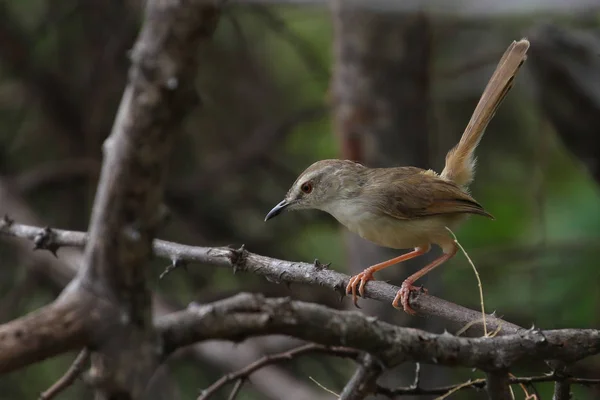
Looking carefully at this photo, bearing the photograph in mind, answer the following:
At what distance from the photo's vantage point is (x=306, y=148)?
27.9 feet

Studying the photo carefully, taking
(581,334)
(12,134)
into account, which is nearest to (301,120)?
(12,134)

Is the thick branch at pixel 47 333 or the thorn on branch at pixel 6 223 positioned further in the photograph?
the thorn on branch at pixel 6 223

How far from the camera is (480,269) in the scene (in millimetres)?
6699

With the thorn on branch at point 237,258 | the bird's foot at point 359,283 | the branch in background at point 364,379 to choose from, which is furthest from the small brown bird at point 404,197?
the branch in background at point 364,379

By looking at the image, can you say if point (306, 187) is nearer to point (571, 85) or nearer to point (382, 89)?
point (382, 89)

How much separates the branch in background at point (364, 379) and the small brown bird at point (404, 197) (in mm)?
1962

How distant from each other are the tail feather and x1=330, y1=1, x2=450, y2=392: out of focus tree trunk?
1402 mm

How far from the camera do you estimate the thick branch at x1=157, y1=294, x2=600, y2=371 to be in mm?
1572

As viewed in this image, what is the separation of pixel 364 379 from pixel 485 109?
2.72 metres

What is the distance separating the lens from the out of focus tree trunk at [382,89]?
19.9ft

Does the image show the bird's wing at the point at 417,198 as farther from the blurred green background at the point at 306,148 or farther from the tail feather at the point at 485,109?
the blurred green background at the point at 306,148

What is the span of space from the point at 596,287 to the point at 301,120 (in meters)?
2.75

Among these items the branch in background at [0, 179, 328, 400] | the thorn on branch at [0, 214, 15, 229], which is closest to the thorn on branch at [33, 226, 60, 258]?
the thorn on branch at [0, 214, 15, 229]

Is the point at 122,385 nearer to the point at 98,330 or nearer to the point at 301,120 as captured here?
the point at 98,330
